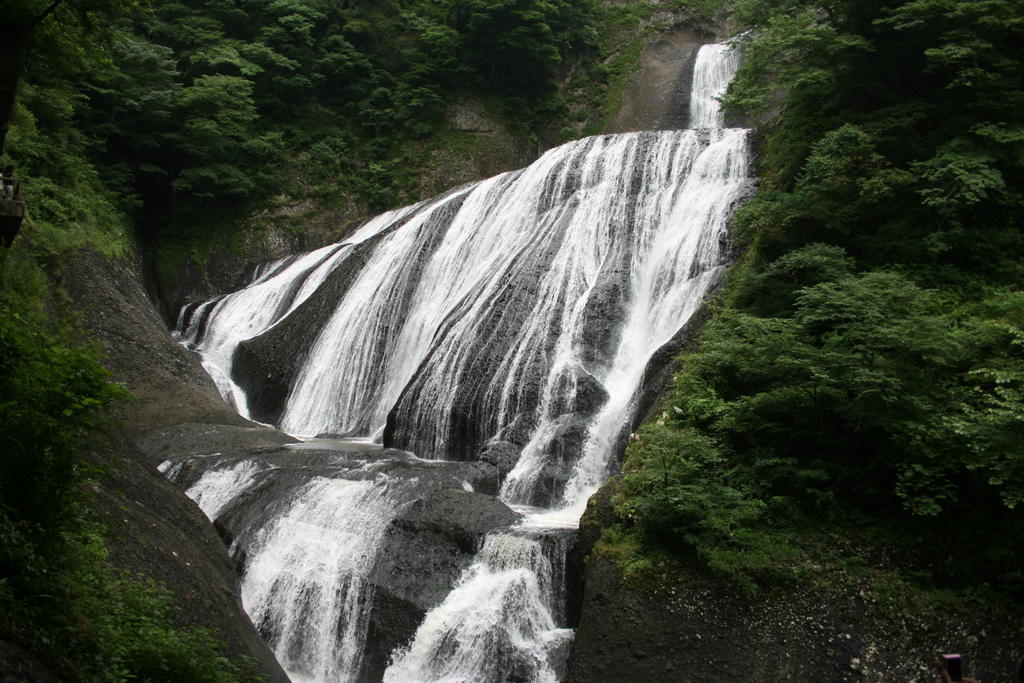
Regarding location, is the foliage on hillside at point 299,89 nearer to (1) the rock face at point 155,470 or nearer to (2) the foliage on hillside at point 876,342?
(1) the rock face at point 155,470

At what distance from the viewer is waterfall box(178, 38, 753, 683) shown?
9164mm

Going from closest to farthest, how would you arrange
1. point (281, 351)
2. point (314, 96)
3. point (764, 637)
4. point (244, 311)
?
1. point (764, 637)
2. point (281, 351)
3. point (244, 311)
4. point (314, 96)

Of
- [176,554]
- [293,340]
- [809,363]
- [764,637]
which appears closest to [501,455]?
[176,554]

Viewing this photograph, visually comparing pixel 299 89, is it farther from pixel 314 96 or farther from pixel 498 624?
pixel 498 624

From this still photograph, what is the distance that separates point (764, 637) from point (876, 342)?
3276 mm

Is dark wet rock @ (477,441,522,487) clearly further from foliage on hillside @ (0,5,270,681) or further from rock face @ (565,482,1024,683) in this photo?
foliage on hillside @ (0,5,270,681)

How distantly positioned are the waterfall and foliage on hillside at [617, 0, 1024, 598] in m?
2.05

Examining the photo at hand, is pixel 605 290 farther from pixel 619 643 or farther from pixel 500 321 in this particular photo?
pixel 619 643

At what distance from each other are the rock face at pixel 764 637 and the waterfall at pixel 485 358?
0.96m

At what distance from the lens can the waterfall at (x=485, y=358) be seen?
9.16 m

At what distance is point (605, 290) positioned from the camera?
1501 cm

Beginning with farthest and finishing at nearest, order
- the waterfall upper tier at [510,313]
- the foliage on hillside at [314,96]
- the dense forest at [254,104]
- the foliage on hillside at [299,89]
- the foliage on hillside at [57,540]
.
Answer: the foliage on hillside at [299,89], the foliage on hillside at [314,96], the dense forest at [254,104], the waterfall upper tier at [510,313], the foliage on hillside at [57,540]

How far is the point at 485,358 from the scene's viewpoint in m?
14.6

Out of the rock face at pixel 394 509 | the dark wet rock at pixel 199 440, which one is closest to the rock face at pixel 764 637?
the rock face at pixel 394 509
